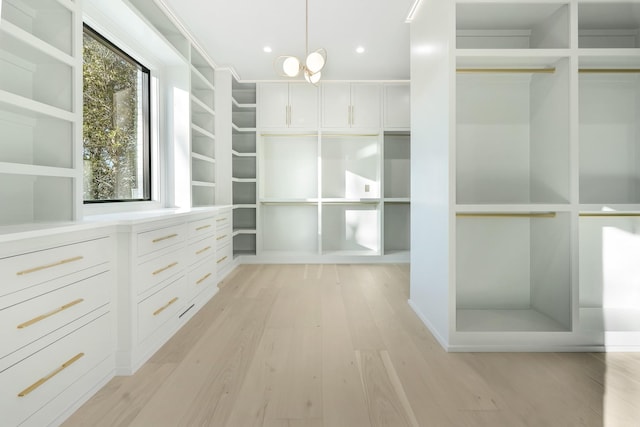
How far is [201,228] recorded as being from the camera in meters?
3.02

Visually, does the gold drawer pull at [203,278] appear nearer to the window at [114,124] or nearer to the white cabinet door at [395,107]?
the window at [114,124]

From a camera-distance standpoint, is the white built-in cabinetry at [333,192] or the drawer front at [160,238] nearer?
the drawer front at [160,238]

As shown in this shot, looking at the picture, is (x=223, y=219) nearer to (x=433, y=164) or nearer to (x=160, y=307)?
(x=160, y=307)

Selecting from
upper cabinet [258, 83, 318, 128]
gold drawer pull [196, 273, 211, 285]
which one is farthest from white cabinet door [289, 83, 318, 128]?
gold drawer pull [196, 273, 211, 285]

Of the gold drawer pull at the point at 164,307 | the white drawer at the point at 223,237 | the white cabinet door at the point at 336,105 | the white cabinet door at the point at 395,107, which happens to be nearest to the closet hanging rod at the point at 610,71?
the white cabinet door at the point at 395,107

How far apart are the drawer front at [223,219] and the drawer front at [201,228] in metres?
0.46

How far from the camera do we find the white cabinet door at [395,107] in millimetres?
4762

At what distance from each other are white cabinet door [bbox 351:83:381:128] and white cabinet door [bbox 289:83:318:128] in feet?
1.78

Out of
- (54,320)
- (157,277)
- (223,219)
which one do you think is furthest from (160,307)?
(223,219)

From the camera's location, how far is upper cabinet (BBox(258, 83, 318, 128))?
4.74 m

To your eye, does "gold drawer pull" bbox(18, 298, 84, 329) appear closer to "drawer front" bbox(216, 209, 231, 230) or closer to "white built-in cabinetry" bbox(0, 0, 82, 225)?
"white built-in cabinetry" bbox(0, 0, 82, 225)

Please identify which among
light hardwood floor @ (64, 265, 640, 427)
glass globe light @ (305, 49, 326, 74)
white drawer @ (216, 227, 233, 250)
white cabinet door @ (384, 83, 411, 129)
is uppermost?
white cabinet door @ (384, 83, 411, 129)

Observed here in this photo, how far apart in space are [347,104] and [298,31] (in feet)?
5.11

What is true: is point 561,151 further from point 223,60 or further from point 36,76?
point 223,60
